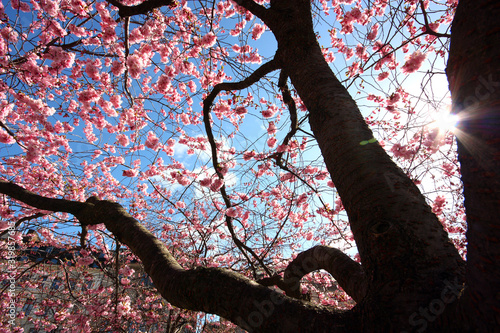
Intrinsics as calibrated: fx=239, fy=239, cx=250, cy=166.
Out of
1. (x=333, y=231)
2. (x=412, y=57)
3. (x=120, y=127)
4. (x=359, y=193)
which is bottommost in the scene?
(x=359, y=193)

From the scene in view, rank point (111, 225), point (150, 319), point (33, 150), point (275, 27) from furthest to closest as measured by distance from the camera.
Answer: point (150, 319) < point (33, 150) < point (111, 225) < point (275, 27)

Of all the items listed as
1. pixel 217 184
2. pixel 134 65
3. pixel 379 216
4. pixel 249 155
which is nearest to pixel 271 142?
pixel 249 155

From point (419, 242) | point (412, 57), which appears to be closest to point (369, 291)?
point (419, 242)

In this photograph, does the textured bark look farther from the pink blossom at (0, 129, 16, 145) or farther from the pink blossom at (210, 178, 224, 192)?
the pink blossom at (0, 129, 16, 145)

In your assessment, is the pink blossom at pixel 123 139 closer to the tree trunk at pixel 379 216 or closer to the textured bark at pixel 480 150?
the tree trunk at pixel 379 216

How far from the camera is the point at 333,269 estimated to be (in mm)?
1738

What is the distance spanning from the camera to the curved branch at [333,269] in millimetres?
1436

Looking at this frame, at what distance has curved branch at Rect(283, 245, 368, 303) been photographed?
56.5 inches

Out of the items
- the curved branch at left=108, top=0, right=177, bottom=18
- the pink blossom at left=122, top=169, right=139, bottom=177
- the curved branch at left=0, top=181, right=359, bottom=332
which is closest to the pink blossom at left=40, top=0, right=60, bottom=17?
the curved branch at left=108, top=0, right=177, bottom=18

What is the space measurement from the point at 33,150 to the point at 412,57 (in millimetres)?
A: 6210

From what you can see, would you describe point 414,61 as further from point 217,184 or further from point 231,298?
point 231,298

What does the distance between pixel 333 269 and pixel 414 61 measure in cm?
309

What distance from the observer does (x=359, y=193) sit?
3.52ft

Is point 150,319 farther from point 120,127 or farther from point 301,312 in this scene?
point 301,312
